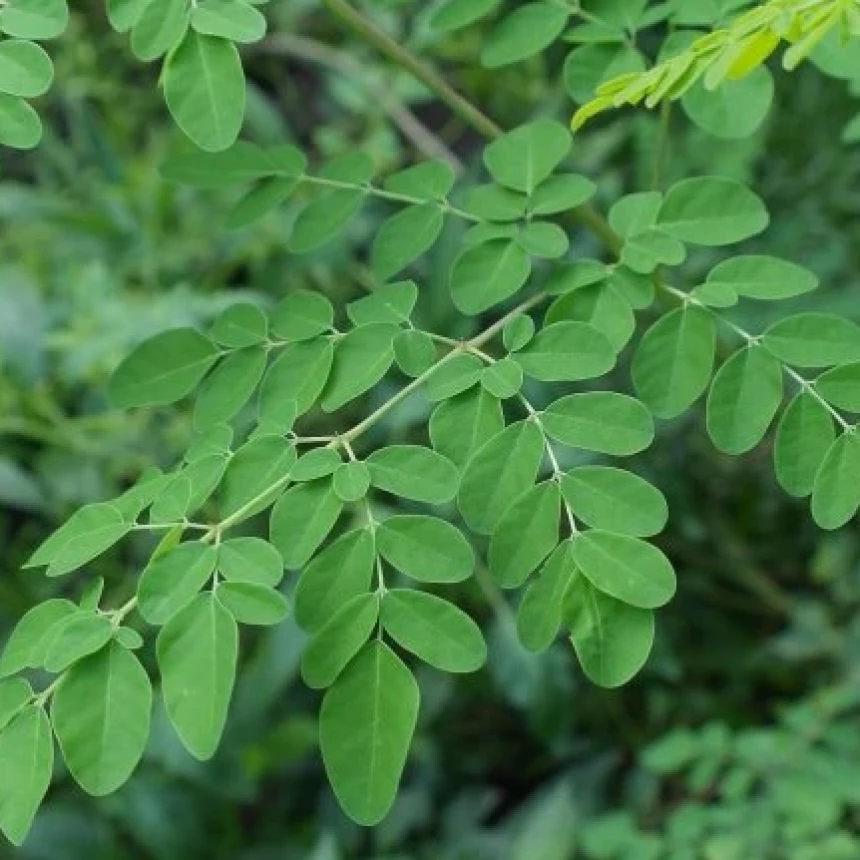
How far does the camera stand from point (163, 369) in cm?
114

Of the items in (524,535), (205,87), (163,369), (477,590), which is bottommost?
(477,590)

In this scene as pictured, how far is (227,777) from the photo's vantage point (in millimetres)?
1971

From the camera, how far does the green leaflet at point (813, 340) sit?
3.35ft

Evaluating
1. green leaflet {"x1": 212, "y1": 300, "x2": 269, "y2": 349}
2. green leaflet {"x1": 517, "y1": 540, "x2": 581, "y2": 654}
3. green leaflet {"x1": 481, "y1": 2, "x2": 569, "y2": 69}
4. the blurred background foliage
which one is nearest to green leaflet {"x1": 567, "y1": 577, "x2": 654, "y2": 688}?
green leaflet {"x1": 517, "y1": 540, "x2": 581, "y2": 654}

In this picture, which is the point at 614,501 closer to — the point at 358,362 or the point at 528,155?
the point at 358,362

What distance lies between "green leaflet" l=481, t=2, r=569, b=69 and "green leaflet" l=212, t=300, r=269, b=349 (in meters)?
0.29

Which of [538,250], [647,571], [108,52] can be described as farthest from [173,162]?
[108,52]

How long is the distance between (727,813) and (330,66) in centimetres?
124

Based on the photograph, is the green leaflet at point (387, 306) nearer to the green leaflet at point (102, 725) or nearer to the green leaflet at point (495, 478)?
the green leaflet at point (495, 478)

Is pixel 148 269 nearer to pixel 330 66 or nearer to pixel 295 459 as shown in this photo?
pixel 330 66

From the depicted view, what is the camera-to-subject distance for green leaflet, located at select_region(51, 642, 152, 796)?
0.86m

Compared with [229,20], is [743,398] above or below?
below

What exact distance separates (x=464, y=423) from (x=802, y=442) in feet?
0.68

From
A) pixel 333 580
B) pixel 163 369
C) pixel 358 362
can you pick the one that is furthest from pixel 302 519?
pixel 163 369
